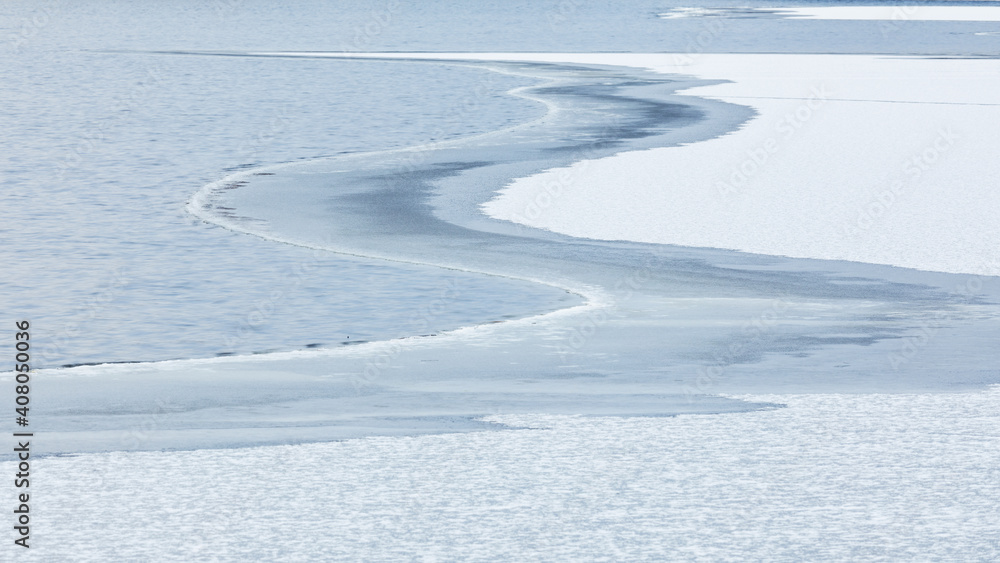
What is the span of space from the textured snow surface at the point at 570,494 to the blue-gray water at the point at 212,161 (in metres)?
2.20

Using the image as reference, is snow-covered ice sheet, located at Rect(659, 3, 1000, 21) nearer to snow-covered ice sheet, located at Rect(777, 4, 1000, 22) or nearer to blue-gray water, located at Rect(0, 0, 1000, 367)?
snow-covered ice sheet, located at Rect(777, 4, 1000, 22)

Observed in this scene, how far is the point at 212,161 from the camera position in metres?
17.1

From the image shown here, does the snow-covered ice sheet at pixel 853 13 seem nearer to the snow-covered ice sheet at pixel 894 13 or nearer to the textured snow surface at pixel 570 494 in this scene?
the snow-covered ice sheet at pixel 894 13

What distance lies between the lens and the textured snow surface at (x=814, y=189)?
11.0 metres

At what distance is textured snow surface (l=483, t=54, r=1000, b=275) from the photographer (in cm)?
1100

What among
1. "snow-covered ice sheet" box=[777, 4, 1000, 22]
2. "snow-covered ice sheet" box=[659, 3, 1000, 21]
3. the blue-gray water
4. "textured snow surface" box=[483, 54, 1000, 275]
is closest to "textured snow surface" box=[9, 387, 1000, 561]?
the blue-gray water

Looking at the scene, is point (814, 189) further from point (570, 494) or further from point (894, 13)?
point (894, 13)

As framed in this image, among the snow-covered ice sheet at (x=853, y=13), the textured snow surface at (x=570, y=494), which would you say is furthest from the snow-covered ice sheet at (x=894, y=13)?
the textured snow surface at (x=570, y=494)

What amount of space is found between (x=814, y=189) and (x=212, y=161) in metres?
6.66

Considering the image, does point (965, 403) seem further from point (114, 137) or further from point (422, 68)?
point (422, 68)

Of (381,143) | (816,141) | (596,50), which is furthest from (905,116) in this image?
(596,50)

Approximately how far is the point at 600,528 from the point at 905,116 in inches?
656

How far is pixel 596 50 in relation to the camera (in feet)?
134

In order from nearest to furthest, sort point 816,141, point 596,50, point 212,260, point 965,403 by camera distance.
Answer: point 965,403 → point 212,260 → point 816,141 → point 596,50
